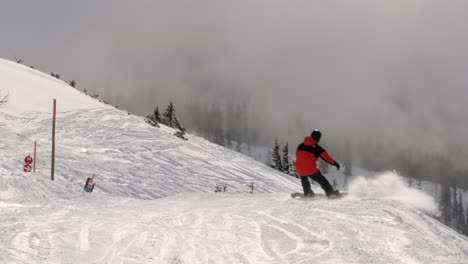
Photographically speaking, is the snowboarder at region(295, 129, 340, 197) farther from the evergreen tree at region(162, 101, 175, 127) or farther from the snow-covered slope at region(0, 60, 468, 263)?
the evergreen tree at region(162, 101, 175, 127)

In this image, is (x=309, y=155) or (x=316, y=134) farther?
(x=309, y=155)

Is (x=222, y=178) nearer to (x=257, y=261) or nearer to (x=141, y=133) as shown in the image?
(x=141, y=133)

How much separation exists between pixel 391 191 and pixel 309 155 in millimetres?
3716

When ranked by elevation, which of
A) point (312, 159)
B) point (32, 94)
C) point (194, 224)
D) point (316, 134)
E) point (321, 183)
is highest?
point (32, 94)

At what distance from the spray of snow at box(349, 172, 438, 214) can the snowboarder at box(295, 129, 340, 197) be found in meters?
0.95

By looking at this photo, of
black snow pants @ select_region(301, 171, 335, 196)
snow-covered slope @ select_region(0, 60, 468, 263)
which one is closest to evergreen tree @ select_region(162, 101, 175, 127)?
snow-covered slope @ select_region(0, 60, 468, 263)

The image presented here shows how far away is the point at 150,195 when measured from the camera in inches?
709

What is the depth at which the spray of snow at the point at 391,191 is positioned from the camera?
456 inches

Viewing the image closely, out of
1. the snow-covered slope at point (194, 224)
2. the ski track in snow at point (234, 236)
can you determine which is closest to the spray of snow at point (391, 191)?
the snow-covered slope at point (194, 224)

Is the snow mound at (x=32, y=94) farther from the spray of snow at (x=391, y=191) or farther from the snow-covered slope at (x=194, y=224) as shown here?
the spray of snow at (x=391, y=191)

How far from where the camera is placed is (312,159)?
11820 millimetres

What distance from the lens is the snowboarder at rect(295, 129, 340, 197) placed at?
11.6 metres

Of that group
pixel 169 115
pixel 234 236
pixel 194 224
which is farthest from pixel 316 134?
pixel 169 115

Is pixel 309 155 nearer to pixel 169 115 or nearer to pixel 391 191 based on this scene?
pixel 391 191
